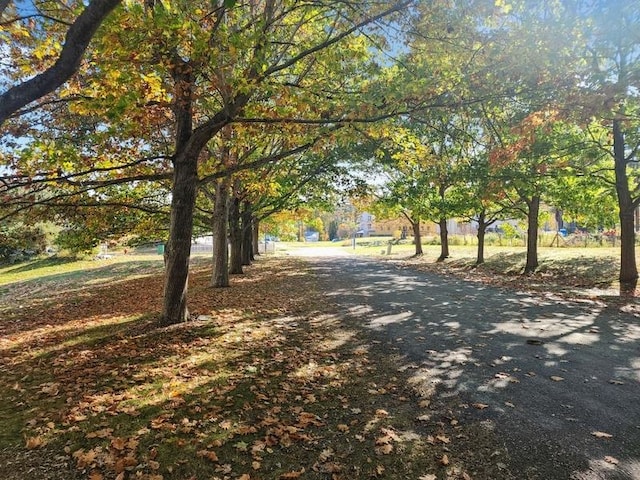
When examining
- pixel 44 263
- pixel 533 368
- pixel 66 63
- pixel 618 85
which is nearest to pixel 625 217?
pixel 618 85

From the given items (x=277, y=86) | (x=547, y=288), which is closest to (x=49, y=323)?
(x=277, y=86)

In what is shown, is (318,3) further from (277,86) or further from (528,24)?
(528,24)

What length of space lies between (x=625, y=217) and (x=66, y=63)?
14191mm

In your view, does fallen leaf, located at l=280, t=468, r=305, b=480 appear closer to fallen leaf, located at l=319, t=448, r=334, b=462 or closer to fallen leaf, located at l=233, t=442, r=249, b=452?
fallen leaf, located at l=319, t=448, r=334, b=462

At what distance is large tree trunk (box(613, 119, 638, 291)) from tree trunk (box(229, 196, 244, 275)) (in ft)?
42.1

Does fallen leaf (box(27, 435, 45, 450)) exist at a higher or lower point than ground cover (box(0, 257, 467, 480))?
higher

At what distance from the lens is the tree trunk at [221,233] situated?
500 inches

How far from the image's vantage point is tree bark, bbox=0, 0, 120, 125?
318cm

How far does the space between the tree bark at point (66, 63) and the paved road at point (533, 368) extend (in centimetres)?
471

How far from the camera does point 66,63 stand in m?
3.30

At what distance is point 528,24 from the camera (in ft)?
26.7

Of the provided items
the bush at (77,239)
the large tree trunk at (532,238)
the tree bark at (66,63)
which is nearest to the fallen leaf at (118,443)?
the tree bark at (66,63)

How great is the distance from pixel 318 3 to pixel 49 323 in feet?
28.4

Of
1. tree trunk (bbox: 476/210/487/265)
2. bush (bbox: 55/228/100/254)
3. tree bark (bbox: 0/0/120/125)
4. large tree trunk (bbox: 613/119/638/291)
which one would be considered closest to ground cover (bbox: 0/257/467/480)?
tree bark (bbox: 0/0/120/125)
